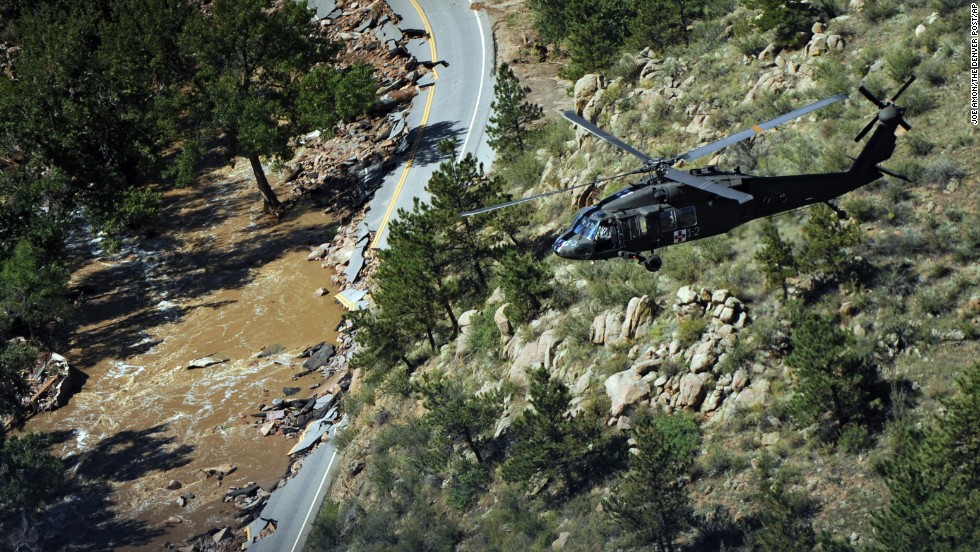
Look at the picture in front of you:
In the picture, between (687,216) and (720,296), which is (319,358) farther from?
(687,216)

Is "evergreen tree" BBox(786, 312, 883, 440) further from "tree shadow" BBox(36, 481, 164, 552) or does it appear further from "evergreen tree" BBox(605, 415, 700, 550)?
"tree shadow" BBox(36, 481, 164, 552)

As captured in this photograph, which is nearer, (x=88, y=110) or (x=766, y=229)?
(x=766, y=229)

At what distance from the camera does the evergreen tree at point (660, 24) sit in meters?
37.8

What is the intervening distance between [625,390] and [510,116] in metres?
18.8

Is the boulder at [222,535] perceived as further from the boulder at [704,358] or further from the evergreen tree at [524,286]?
the boulder at [704,358]

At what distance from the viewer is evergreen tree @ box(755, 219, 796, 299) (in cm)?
2342

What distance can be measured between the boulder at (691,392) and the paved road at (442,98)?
2148cm

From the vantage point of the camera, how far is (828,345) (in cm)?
2023

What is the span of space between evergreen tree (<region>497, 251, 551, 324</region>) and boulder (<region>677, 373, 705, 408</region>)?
7197 millimetres

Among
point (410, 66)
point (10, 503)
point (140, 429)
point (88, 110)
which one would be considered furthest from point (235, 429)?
point (410, 66)

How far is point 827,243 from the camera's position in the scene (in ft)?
75.8

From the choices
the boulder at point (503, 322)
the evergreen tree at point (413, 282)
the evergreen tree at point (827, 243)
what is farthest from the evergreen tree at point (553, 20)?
the evergreen tree at point (827, 243)

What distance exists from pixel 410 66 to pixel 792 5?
27.1m

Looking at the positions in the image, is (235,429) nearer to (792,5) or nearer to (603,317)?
(603,317)
